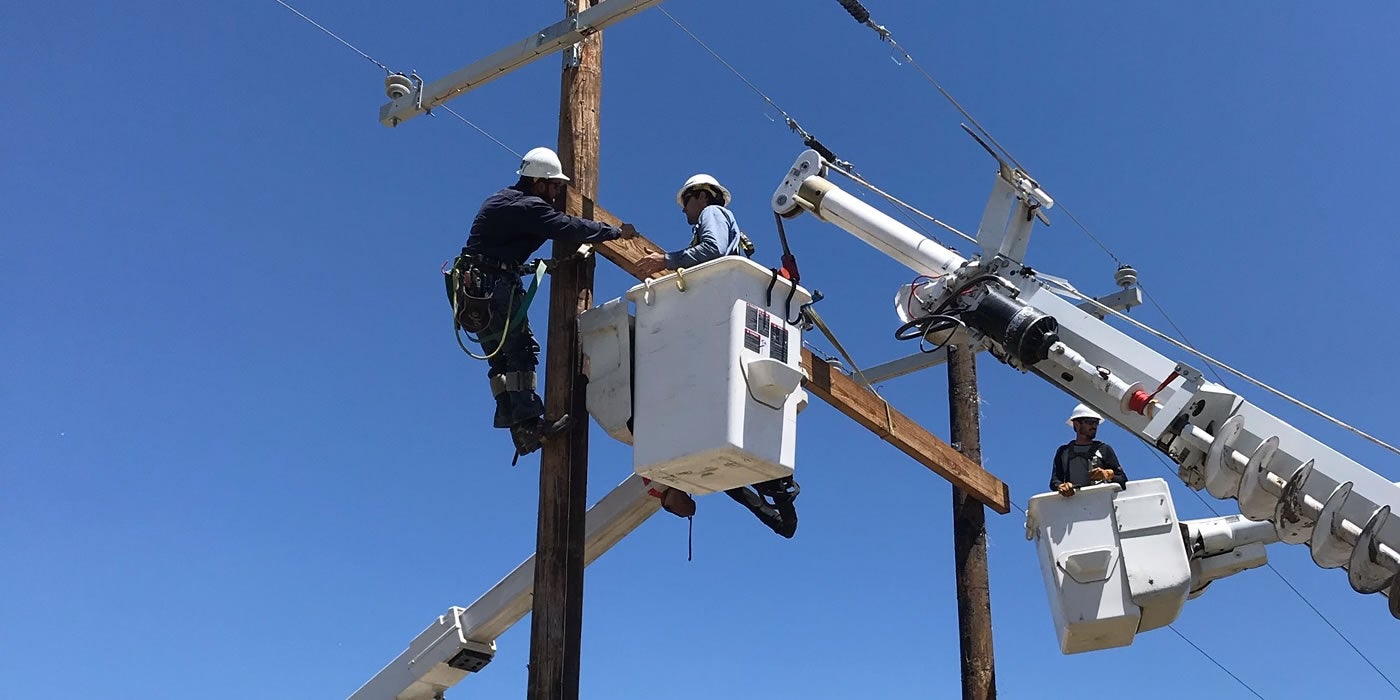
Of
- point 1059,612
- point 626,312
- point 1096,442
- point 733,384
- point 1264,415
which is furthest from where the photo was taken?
point 1096,442

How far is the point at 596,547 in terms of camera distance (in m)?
6.45

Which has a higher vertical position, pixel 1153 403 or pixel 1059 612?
pixel 1153 403

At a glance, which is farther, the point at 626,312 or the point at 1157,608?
the point at 1157,608

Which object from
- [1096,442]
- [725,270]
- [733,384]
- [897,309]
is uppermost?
[897,309]

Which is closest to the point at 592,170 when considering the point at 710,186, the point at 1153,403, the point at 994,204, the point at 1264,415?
the point at 710,186

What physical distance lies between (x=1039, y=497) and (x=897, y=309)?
131 centimetres

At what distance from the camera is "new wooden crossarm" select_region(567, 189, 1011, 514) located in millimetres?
6000

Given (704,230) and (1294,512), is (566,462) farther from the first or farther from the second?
(1294,512)

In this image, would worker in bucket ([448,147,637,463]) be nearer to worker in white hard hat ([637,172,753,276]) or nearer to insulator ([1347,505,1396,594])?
worker in white hard hat ([637,172,753,276])

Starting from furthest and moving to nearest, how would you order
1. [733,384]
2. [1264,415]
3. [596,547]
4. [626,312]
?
1. [596,547]
2. [1264,415]
3. [626,312]
4. [733,384]

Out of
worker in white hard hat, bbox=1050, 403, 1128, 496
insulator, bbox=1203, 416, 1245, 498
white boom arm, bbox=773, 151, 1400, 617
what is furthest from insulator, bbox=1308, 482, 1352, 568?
worker in white hard hat, bbox=1050, 403, 1128, 496

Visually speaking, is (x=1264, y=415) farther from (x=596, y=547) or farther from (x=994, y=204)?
(x=596, y=547)

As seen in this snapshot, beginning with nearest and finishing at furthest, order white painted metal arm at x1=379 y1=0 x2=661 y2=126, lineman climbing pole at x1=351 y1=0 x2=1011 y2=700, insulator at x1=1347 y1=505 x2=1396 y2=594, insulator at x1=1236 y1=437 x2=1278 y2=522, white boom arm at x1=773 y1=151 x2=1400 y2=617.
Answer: lineman climbing pole at x1=351 y1=0 x2=1011 y2=700, insulator at x1=1347 y1=505 x2=1396 y2=594, white boom arm at x1=773 y1=151 x2=1400 y2=617, insulator at x1=1236 y1=437 x2=1278 y2=522, white painted metal arm at x1=379 y1=0 x2=661 y2=126

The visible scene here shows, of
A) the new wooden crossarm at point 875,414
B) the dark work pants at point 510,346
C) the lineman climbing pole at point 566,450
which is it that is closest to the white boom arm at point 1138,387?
the new wooden crossarm at point 875,414
